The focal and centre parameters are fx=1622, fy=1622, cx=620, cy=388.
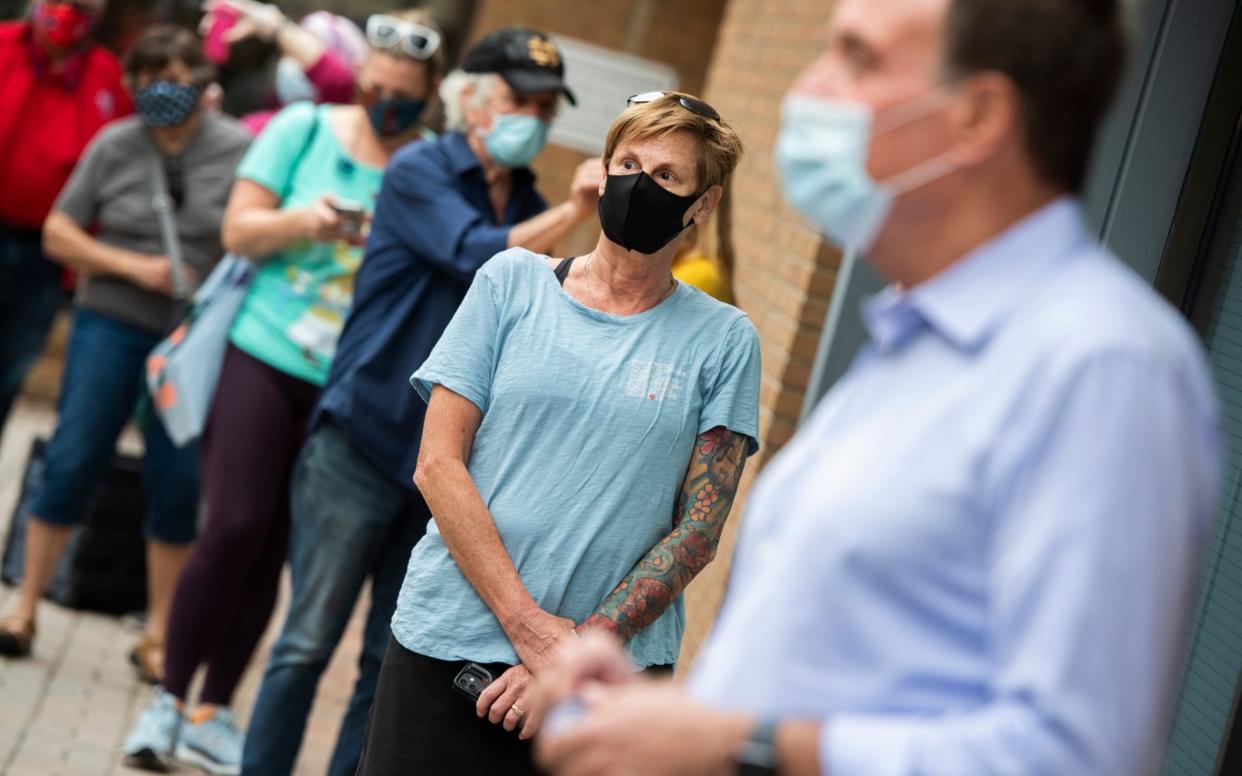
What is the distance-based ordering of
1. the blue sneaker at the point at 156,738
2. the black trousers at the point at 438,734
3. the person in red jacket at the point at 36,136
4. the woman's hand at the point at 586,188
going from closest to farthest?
the black trousers at the point at 438,734
the woman's hand at the point at 586,188
the blue sneaker at the point at 156,738
the person in red jacket at the point at 36,136

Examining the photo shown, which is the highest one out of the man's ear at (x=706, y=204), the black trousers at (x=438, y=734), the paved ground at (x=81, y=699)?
the man's ear at (x=706, y=204)

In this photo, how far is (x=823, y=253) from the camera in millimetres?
5297

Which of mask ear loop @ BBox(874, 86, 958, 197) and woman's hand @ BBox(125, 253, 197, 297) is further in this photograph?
woman's hand @ BBox(125, 253, 197, 297)

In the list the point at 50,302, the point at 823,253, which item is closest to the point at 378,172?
the point at 823,253

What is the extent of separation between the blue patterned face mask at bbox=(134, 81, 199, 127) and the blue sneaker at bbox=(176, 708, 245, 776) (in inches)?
85.4

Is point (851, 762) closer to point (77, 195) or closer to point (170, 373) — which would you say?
point (170, 373)

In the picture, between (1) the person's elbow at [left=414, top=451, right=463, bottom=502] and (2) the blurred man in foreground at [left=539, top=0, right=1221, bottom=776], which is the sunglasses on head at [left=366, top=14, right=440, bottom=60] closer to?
(1) the person's elbow at [left=414, top=451, right=463, bottom=502]

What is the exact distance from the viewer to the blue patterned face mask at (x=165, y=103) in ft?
19.3

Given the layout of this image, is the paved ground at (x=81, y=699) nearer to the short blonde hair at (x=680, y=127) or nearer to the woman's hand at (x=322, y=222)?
the woman's hand at (x=322, y=222)

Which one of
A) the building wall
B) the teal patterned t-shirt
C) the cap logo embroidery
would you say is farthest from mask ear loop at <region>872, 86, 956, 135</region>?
the building wall

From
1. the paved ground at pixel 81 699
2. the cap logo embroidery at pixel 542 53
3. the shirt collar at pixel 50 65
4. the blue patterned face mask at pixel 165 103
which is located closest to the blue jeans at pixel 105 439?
the paved ground at pixel 81 699

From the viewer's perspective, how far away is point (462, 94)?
4539 mm

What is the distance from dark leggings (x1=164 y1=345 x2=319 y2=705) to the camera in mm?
4922

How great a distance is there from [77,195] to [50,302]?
85 centimetres
